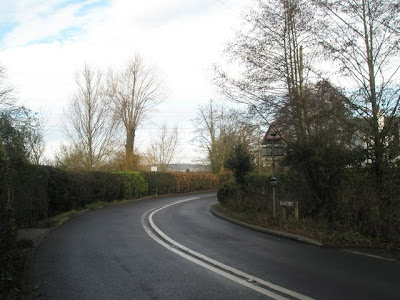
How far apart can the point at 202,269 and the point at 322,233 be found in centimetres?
471

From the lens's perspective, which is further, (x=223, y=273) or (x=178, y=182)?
(x=178, y=182)

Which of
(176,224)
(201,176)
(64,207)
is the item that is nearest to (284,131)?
(176,224)

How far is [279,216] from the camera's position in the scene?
1268 cm

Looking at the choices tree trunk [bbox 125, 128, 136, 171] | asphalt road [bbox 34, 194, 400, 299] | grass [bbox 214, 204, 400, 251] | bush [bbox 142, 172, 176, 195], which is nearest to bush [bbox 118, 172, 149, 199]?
bush [bbox 142, 172, 176, 195]

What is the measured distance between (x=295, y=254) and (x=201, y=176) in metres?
34.0

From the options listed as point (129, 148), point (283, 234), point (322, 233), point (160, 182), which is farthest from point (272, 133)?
point (129, 148)

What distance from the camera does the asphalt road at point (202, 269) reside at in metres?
5.38

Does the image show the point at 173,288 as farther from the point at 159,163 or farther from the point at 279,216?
the point at 159,163

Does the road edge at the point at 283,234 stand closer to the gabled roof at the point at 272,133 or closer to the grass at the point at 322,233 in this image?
the grass at the point at 322,233

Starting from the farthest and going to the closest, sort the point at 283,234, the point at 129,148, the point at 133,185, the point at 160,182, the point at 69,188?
the point at 129,148, the point at 160,182, the point at 133,185, the point at 69,188, the point at 283,234

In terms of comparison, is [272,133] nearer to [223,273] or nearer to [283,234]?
[283,234]

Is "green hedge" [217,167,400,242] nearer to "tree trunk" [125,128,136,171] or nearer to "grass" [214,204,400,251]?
"grass" [214,204,400,251]

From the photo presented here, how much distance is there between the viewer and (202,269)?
669 cm

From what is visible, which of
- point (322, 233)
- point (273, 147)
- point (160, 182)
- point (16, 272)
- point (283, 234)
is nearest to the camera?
point (16, 272)
